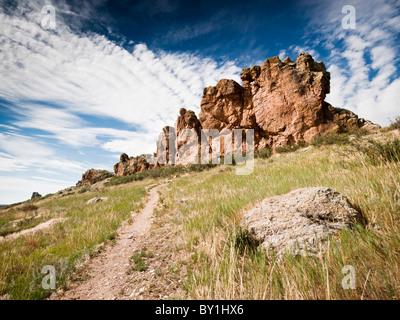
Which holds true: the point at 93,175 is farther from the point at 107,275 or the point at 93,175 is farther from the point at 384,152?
the point at 384,152

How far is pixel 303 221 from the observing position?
2217mm

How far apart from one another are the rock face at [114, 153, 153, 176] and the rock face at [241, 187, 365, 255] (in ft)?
258

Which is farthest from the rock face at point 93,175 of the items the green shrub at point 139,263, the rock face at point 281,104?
the green shrub at point 139,263

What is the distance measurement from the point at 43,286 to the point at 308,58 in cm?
4969

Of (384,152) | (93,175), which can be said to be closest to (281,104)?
(384,152)

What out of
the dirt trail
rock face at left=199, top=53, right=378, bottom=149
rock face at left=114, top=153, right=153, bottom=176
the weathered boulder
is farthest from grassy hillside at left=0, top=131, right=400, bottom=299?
rock face at left=114, top=153, right=153, bottom=176

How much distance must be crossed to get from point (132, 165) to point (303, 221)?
8974 cm

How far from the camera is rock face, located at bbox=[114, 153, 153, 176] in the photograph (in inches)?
3150

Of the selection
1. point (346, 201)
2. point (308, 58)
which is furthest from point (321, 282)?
point (308, 58)

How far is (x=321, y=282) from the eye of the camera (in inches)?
54.0

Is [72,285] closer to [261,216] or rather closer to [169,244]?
[169,244]

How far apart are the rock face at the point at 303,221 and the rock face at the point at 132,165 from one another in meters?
78.7

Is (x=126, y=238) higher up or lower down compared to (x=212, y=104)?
lower down

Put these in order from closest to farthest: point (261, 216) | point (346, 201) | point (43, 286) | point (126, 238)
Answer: point (346, 201)
point (261, 216)
point (43, 286)
point (126, 238)
